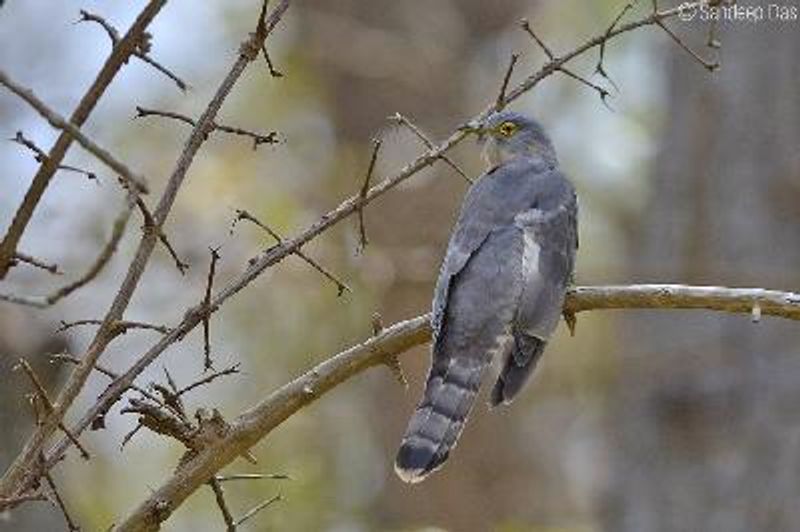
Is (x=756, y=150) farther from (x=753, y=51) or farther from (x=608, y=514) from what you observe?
(x=608, y=514)

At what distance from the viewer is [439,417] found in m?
3.57

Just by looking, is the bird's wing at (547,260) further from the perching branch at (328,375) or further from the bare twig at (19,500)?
the bare twig at (19,500)

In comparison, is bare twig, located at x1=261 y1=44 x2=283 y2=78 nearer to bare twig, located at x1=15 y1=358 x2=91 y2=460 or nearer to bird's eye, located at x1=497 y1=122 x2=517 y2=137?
bare twig, located at x1=15 y1=358 x2=91 y2=460

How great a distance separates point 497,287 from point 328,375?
4.50 feet

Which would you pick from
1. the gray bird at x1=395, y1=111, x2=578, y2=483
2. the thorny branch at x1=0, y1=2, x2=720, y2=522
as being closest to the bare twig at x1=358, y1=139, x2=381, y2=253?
the thorny branch at x1=0, y1=2, x2=720, y2=522

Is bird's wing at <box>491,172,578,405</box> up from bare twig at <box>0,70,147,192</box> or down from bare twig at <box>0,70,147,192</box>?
up

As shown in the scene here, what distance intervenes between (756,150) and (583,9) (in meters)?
3.69

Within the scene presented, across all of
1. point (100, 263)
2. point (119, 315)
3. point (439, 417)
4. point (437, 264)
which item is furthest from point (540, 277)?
point (437, 264)

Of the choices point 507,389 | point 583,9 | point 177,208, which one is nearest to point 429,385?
point 507,389

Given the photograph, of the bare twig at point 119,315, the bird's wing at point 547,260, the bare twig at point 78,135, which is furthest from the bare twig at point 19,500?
the bird's wing at point 547,260

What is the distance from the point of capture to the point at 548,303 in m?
3.94

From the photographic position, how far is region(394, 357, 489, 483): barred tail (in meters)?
3.43

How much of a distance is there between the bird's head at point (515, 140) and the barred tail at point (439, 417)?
4.24ft

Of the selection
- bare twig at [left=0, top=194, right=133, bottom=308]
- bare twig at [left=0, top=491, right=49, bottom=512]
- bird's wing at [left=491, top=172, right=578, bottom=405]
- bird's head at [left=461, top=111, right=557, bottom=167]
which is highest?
bird's head at [left=461, top=111, right=557, bottom=167]
